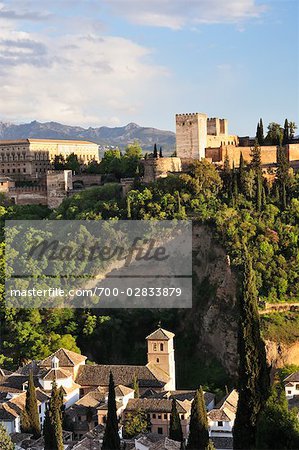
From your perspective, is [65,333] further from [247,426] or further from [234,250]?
[247,426]

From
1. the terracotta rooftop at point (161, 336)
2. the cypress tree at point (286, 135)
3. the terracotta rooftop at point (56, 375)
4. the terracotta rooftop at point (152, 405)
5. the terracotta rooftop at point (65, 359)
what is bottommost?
the terracotta rooftop at point (152, 405)

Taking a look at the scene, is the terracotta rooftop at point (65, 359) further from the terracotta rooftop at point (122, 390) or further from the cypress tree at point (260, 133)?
the cypress tree at point (260, 133)

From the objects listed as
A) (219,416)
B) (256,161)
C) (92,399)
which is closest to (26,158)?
(256,161)

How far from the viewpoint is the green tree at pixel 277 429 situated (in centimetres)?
2634

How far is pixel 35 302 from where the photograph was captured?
49156 millimetres

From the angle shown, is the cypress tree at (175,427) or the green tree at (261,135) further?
the green tree at (261,135)

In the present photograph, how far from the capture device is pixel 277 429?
26500 millimetres

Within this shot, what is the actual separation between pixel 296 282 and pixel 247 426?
18.1 meters

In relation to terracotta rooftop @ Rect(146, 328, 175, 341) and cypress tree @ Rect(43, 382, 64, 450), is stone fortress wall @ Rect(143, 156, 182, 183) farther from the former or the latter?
cypress tree @ Rect(43, 382, 64, 450)

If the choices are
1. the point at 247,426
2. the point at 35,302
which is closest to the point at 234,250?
the point at 35,302

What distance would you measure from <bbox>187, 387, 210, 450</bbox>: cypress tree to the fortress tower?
974 inches

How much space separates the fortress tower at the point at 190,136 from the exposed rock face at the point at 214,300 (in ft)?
21.7

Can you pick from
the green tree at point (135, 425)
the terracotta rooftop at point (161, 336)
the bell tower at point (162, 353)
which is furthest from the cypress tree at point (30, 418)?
the terracotta rooftop at point (161, 336)

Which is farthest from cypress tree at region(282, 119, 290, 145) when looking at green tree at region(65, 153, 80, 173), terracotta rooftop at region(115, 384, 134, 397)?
terracotta rooftop at region(115, 384, 134, 397)
